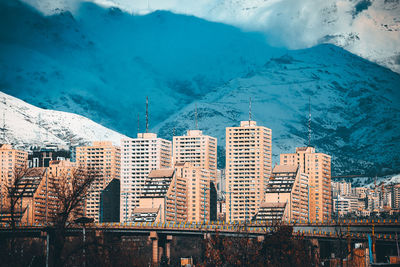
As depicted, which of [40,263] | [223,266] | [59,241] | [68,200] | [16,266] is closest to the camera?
[40,263]

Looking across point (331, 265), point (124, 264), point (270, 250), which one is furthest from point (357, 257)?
point (124, 264)

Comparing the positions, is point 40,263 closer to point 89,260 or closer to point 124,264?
point 89,260

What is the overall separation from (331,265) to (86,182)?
235ft

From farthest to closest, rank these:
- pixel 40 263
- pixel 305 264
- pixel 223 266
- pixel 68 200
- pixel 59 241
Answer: pixel 223 266, pixel 305 264, pixel 68 200, pixel 59 241, pixel 40 263

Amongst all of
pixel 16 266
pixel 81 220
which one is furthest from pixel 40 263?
pixel 16 266

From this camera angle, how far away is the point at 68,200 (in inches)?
5566

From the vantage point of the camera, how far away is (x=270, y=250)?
655 feet

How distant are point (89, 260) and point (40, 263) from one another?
193 feet

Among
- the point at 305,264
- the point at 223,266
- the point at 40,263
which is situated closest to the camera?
the point at 40,263

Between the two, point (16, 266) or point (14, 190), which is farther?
point (16, 266)

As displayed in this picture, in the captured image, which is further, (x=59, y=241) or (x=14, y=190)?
(x=14, y=190)

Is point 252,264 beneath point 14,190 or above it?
beneath

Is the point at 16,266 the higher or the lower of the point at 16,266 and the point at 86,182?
the lower

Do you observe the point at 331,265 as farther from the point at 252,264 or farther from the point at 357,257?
the point at 252,264
